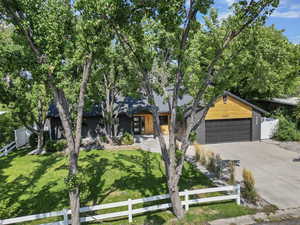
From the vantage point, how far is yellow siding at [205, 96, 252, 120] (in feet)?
58.6

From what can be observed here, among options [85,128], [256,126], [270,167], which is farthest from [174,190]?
[85,128]

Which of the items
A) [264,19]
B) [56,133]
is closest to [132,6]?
[264,19]

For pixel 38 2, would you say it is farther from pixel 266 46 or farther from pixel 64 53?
pixel 266 46

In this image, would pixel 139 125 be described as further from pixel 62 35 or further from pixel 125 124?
pixel 62 35

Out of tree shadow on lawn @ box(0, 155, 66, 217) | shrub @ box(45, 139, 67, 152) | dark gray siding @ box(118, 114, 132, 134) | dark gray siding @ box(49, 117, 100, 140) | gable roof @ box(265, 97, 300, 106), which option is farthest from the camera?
dark gray siding @ box(118, 114, 132, 134)

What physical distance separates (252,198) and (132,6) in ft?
27.0

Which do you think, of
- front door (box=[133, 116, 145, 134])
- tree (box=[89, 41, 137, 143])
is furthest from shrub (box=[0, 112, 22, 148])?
front door (box=[133, 116, 145, 134])

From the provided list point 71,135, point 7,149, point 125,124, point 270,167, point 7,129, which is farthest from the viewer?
point 125,124

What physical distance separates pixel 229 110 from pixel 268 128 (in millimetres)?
3933

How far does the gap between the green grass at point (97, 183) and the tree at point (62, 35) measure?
247 cm

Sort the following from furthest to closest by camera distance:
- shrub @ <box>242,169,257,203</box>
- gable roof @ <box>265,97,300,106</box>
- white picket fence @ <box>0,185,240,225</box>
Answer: gable roof @ <box>265,97,300,106</box> → shrub @ <box>242,169,257,203</box> → white picket fence @ <box>0,185,240,225</box>

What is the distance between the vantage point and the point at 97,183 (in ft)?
34.6

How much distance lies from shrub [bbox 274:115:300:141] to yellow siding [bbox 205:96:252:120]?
2901mm

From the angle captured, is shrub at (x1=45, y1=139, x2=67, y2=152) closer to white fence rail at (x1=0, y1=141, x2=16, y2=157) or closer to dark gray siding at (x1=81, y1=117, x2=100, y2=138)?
white fence rail at (x1=0, y1=141, x2=16, y2=157)
